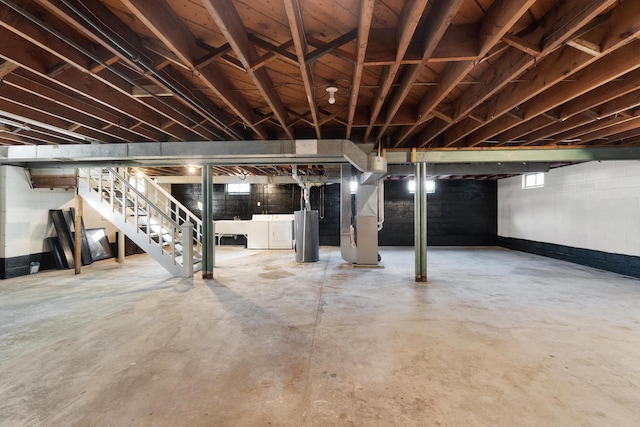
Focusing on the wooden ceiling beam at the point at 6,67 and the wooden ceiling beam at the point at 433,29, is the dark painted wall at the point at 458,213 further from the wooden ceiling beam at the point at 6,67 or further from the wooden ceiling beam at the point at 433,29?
the wooden ceiling beam at the point at 6,67

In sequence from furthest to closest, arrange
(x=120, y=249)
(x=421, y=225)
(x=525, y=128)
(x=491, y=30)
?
(x=120, y=249), (x=421, y=225), (x=525, y=128), (x=491, y=30)

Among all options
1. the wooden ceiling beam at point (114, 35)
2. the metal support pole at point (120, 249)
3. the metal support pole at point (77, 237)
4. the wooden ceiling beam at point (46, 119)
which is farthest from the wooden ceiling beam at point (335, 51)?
the metal support pole at point (120, 249)

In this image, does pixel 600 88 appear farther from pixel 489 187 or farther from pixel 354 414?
pixel 489 187

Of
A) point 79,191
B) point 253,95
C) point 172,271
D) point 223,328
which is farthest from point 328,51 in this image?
point 79,191

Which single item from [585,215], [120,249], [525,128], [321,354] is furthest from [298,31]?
[585,215]

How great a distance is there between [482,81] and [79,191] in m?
6.71

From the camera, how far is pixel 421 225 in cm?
464

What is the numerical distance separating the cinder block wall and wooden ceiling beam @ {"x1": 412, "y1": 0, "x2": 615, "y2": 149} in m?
4.61

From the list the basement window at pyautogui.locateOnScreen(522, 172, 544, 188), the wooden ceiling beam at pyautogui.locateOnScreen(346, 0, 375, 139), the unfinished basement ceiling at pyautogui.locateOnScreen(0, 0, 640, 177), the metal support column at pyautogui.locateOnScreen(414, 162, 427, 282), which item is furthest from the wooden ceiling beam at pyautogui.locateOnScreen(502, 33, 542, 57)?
the basement window at pyautogui.locateOnScreen(522, 172, 544, 188)

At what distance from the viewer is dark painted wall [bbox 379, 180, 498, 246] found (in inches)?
356

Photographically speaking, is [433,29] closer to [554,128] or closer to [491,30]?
[491,30]

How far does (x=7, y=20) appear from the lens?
1.54 metres

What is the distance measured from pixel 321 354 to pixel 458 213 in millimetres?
8219

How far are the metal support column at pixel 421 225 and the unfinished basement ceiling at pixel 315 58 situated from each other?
1283 mm
